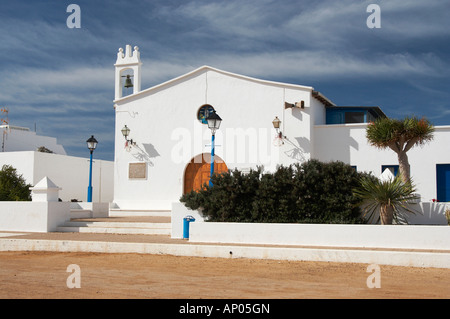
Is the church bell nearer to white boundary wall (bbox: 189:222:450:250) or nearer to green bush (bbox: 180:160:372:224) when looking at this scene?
green bush (bbox: 180:160:372:224)

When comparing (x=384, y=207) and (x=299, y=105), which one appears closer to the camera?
(x=384, y=207)

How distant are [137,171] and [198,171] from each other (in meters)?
2.79

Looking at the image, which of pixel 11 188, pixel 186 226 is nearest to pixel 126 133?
pixel 11 188

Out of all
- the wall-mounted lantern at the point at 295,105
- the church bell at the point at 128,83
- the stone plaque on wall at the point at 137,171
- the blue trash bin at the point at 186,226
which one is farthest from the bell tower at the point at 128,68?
the blue trash bin at the point at 186,226

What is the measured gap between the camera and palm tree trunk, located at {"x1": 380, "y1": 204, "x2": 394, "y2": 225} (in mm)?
11852

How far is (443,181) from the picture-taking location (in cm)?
1777

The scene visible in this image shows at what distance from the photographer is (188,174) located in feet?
67.8

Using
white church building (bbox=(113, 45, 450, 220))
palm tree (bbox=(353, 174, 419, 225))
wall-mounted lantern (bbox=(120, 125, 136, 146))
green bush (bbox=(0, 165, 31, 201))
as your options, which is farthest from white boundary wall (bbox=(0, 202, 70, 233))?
palm tree (bbox=(353, 174, 419, 225))

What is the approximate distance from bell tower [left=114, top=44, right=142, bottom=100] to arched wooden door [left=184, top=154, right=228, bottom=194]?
453 cm

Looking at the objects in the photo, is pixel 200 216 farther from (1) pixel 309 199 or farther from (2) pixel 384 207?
(2) pixel 384 207

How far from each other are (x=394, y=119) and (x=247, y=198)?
14.4ft

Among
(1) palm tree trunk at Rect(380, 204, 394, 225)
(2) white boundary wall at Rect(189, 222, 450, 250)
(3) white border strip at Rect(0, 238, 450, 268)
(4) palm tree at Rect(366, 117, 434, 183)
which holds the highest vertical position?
(4) palm tree at Rect(366, 117, 434, 183)
